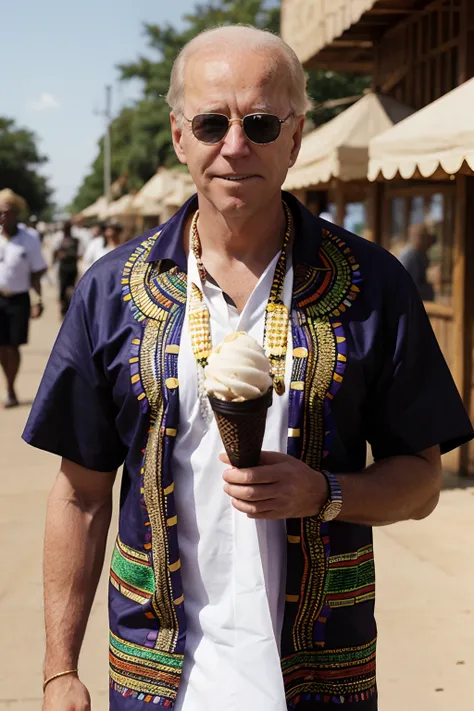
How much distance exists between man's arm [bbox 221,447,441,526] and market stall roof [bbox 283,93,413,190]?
6.59 m

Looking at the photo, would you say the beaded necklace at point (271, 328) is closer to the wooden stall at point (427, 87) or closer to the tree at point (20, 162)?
→ the wooden stall at point (427, 87)

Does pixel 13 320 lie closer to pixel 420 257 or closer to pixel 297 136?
pixel 420 257

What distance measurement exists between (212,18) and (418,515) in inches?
1752

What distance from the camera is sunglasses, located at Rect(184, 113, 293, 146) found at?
1971mm

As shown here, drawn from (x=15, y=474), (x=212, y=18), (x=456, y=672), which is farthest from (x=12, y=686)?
(x=212, y=18)

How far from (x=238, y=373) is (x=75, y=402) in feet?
1.84

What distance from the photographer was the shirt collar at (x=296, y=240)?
7.02 ft

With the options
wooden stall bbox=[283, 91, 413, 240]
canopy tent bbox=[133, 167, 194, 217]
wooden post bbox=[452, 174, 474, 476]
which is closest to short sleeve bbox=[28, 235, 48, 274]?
wooden stall bbox=[283, 91, 413, 240]

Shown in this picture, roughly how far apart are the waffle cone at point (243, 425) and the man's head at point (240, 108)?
488 mm

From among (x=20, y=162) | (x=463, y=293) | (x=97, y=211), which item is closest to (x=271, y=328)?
(x=463, y=293)

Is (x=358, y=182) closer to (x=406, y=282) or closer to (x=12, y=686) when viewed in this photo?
(x=12, y=686)

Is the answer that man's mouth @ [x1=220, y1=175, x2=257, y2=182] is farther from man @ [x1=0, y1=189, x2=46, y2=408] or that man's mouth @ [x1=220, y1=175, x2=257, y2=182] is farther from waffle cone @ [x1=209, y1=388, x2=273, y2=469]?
man @ [x1=0, y1=189, x2=46, y2=408]

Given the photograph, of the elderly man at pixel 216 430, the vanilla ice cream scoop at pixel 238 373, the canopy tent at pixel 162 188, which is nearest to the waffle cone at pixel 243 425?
the vanilla ice cream scoop at pixel 238 373

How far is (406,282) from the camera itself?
2.10m
